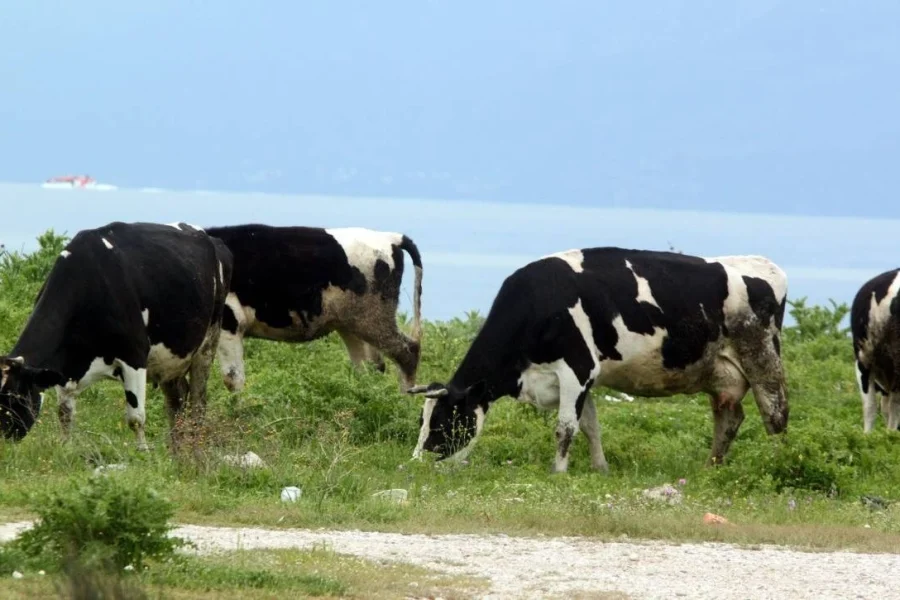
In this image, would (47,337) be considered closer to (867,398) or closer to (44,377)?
(44,377)

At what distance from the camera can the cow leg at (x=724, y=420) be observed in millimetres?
16297

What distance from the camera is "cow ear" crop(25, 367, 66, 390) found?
45.0ft

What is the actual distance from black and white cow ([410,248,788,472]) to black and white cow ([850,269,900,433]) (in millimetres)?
2153

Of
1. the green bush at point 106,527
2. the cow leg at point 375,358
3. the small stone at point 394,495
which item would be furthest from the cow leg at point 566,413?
the green bush at point 106,527

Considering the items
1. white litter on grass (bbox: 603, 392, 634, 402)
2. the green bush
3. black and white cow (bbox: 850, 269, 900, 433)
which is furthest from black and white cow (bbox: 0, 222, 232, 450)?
black and white cow (bbox: 850, 269, 900, 433)

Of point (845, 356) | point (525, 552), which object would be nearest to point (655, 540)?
point (525, 552)

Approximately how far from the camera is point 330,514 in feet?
37.9

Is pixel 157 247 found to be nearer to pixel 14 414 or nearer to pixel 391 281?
pixel 14 414

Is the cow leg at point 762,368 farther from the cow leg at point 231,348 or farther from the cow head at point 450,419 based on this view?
the cow leg at point 231,348

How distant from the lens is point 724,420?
53.6ft

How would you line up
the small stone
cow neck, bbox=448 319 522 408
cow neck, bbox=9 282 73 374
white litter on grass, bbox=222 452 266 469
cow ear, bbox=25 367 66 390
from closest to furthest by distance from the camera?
the small stone → white litter on grass, bbox=222 452 266 469 → cow ear, bbox=25 367 66 390 → cow neck, bbox=9 282 73 374 → cow neck, bbox=448 319 522 408

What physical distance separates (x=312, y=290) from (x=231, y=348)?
3.87ft

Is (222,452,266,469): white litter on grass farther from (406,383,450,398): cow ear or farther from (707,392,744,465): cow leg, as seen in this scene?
(707,392,744,465): cow leg

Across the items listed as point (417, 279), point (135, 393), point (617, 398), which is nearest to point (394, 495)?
point (135, 393)
